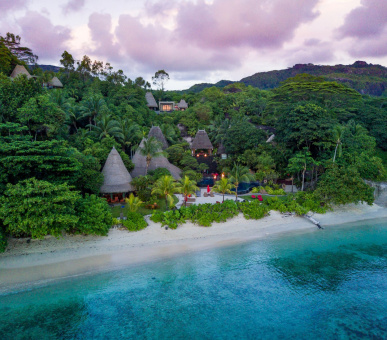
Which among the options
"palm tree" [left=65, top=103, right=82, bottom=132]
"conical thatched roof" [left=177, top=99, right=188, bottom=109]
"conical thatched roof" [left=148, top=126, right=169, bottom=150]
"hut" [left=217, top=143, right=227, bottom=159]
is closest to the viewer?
"palm tree" [left=65, top=103, right=82, bottom=132]

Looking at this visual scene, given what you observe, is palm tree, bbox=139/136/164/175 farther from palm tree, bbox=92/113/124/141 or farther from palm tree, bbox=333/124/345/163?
palm tree, bbox=333/124/345/163

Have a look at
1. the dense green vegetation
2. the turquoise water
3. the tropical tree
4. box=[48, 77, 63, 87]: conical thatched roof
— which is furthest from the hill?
the turquoise water

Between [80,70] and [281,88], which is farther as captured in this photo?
[80,70]

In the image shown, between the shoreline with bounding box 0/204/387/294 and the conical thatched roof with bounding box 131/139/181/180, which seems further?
the conical thatched roof with bounding box 131/139/181/180

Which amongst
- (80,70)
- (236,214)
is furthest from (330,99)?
(80,70)

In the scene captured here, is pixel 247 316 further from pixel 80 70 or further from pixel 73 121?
pixel 80 70

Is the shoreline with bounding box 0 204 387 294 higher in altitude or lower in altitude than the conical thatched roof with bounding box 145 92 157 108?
lower
